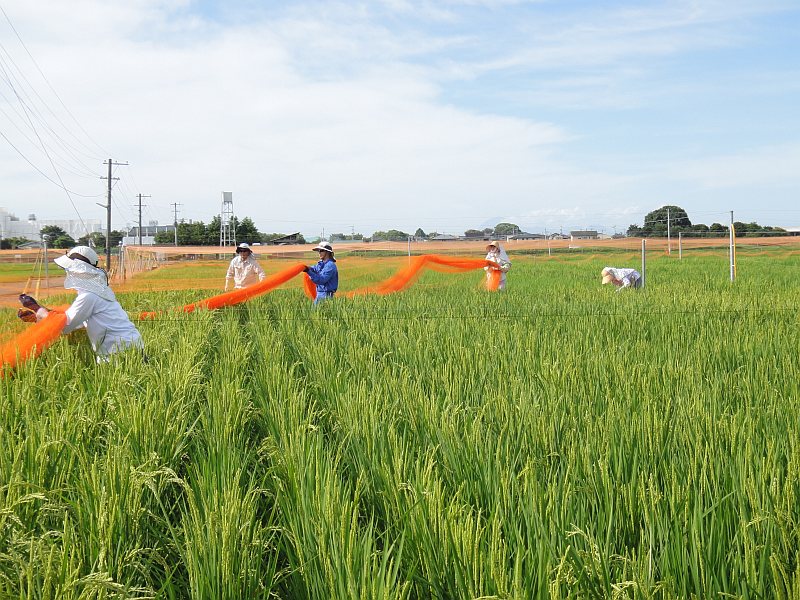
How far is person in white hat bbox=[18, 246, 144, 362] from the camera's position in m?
4.64

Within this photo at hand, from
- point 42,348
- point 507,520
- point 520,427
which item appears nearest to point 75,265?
point 42,348

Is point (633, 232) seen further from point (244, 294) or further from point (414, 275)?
point (244, 294)

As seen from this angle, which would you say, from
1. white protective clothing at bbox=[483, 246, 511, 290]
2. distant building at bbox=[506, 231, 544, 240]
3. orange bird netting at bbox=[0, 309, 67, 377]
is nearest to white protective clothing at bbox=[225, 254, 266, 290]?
white protective clothing at bbox=[483, 246, 511, 290]

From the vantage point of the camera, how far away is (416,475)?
2158mm

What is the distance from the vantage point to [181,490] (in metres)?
2.63

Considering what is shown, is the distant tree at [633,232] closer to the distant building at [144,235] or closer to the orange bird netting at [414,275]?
the orange bird netting at [414,275]

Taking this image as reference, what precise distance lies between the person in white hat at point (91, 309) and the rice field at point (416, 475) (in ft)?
0.59

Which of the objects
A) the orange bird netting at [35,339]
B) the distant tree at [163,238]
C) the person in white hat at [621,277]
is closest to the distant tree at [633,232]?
the person in white hat at [621,277]

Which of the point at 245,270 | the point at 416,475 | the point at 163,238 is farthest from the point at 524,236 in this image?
the point at 163,238

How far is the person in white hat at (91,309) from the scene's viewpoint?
464 cm

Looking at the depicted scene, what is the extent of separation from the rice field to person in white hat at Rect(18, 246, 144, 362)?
0.18 metres

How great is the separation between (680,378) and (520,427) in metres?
1.59

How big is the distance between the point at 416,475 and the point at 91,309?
131 inches

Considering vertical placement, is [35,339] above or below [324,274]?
below
